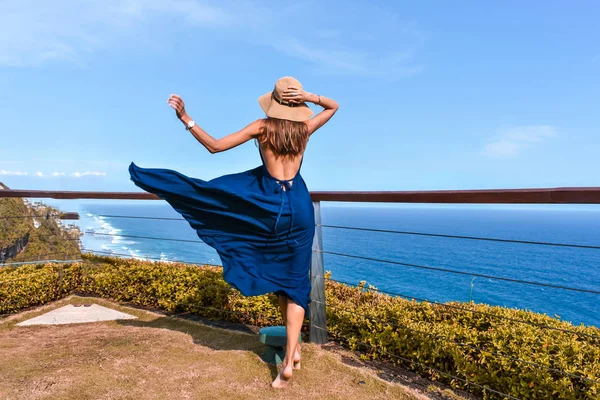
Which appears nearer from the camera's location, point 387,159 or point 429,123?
point 429,123

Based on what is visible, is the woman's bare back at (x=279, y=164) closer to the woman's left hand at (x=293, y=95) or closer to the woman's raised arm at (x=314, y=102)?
the woman's raised arm at (x=314, y=102)

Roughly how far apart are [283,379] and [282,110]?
1.64 meters

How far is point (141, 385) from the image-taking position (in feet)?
8.50

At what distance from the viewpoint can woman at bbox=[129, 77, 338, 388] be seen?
2588mm

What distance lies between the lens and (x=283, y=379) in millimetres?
2670

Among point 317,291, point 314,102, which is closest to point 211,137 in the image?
point 314,102

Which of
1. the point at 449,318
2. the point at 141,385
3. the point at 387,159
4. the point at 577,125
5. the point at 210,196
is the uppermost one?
the point at 577,125

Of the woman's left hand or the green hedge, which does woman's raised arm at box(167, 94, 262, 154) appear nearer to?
the woman's left hand

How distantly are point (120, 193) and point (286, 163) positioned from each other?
7.48ft

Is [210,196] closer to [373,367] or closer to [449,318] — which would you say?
[373,367]

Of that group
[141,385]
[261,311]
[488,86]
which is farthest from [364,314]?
[488,86]

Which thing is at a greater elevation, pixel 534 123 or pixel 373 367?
pixel 534 123

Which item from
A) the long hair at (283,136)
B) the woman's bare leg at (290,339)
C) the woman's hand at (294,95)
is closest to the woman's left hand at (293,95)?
the woman's hand at (294,95)

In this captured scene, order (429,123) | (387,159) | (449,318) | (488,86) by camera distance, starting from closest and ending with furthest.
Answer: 1. (449,318)
2. (488,86)
3. (429,123)
4. (387,159)
